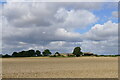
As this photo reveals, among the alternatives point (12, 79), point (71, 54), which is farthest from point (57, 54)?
point (12, 79)

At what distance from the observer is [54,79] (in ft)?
65.1

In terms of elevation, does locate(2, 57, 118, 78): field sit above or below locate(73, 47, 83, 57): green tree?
below

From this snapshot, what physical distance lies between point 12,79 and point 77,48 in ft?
351

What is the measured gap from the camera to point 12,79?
2020 cm

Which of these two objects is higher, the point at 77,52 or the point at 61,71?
the point at 77,52

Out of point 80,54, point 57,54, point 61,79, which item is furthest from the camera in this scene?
point 80,54

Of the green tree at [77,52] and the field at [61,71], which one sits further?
the green tree at [77,52]

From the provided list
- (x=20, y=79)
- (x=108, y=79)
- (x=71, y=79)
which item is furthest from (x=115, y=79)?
(x=20, y=79)

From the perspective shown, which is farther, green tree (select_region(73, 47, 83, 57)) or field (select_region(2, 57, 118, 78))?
green tree (select_region(73, 47, 83, 57))

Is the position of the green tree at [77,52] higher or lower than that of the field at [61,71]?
higher

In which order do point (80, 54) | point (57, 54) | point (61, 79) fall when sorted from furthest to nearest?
1. point (80, 54)
2. point (57, 54)
3. point (61, 79)

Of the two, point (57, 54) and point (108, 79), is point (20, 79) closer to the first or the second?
point (108, 79)

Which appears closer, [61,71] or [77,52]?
[61,71]

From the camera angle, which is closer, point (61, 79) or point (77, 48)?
point (61, 79)
